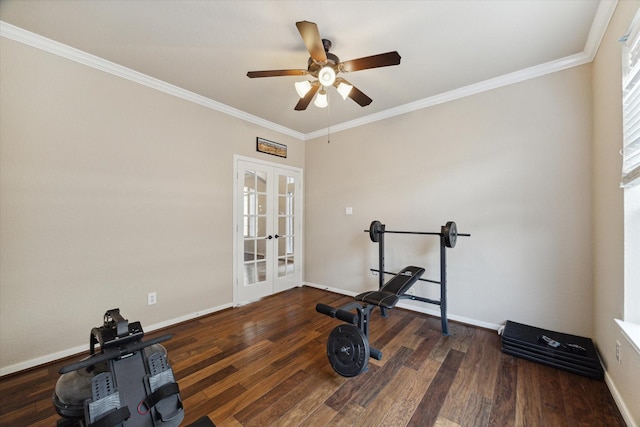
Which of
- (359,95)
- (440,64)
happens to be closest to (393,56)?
(359,95)

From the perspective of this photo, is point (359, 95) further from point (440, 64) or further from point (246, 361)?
point (246, 361)

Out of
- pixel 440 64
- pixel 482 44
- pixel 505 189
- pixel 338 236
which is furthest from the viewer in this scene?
pixel 338 236

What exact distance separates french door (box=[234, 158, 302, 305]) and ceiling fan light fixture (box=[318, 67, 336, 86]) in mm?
1909

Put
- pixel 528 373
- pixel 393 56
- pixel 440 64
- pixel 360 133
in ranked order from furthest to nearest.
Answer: pixel 360 133
pixel 440 64
pixel 528 373
pixel 393 56

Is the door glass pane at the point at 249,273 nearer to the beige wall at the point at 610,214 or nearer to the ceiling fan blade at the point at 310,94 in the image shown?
the ceiling fan blade at the point at 310,94

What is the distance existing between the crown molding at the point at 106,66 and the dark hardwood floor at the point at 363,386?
2361 millimetres

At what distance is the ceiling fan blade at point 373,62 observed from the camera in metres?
1.70

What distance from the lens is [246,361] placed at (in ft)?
7.04

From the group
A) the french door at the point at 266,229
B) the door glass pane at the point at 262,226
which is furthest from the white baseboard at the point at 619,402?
the door glass pane at the point at 262,226

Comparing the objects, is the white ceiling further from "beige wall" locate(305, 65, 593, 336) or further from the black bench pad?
the black bench pad

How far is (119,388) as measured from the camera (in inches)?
44.2

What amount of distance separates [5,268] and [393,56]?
330 cm

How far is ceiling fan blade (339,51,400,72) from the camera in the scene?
170 centimetres

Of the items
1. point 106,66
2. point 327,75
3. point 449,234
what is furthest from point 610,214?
point 106,66
